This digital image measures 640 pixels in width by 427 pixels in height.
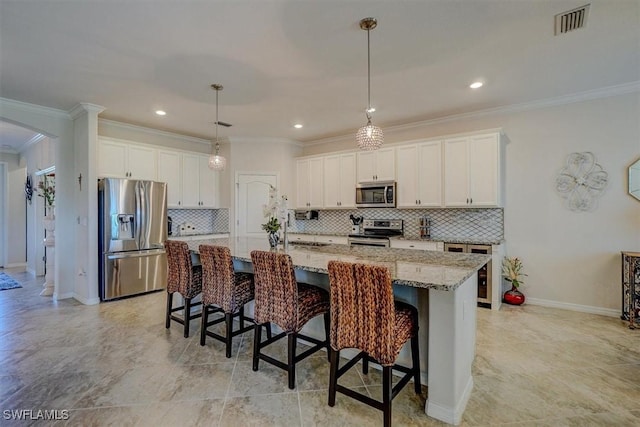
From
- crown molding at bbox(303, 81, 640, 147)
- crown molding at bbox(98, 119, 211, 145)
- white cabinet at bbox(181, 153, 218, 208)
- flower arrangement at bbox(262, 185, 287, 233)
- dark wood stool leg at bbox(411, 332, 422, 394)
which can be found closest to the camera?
dark wood stool leg at bbox(411, 332, 422, 394)

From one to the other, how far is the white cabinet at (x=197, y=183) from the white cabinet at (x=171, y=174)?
0.25ft

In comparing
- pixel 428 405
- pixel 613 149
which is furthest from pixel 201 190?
pixel 613 149

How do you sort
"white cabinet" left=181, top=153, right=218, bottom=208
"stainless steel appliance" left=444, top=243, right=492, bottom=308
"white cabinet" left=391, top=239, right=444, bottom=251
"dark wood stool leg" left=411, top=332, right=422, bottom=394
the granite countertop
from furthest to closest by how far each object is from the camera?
"white cabinet" left=181, top=153, right=218, bottom=208, "white cabinet" left=391, top=239, right=444, bottom=251, "stainless steel appliance" left=444, top=243, right=492, bottom=308, "dark wood stool leg" left=411, top=332, right=422, bottom=394, the granite countertop

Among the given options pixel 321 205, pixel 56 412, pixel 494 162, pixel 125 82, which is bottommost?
pixel 56 412

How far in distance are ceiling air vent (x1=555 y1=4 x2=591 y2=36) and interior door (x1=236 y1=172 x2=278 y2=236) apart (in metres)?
4.58

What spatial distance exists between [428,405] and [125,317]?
359 centimetres

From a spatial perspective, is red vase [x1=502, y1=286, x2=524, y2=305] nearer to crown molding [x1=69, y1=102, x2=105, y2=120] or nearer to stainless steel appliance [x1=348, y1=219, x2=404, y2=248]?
stainless steel appliance [x1=348, y1=219, x2=404, y2=248]

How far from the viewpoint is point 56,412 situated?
6.57ft

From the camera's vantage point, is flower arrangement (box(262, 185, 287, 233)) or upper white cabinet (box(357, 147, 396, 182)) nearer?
flower arrangement (box(262, 185, 287, 233))

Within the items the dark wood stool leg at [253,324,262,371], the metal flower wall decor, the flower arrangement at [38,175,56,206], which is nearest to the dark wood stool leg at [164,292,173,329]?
the dark wood stool leg at [253,324,262,371]

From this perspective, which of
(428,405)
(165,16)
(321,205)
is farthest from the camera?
(321,205)

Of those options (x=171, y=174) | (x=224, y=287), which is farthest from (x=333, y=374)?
(x=171, y=174)

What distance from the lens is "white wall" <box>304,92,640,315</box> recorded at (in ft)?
12.1

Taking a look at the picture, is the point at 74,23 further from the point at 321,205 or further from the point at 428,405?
the point at 321,205
